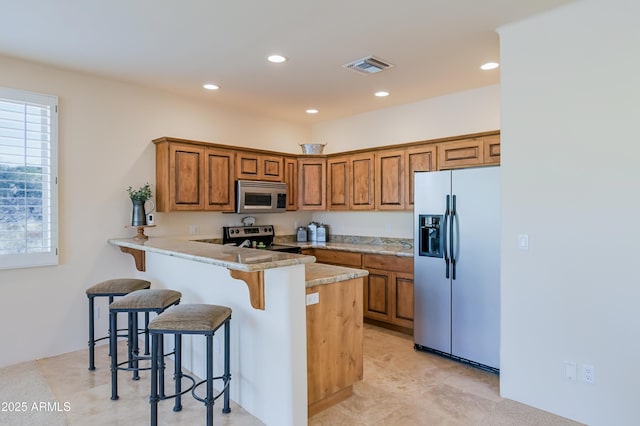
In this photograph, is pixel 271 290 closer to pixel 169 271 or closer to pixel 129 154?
pixel 169 271

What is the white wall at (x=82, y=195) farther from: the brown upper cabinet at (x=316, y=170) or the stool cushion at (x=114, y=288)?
the stool cushion at (x=114, y=288)

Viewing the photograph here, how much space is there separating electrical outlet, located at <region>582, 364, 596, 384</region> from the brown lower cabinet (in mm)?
1824

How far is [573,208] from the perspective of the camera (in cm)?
250

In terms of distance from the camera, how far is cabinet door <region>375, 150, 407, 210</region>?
4586 millimetres

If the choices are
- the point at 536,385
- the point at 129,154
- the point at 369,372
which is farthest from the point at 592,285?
the point at 129,154

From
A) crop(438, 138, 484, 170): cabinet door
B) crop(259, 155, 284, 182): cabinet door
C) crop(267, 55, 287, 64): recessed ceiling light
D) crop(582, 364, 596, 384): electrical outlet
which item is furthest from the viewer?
crop(259, 155, 284, 182): cabinet door

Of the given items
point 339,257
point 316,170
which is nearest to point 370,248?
point 339,257

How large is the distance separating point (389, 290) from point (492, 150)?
1.88 meters

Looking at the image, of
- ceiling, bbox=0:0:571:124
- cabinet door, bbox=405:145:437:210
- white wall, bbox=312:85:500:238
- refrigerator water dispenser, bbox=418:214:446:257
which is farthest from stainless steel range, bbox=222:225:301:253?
refrigerator water dispenser, bbox=418:214:446:257

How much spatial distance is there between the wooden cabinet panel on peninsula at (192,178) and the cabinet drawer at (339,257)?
1361 millimetres

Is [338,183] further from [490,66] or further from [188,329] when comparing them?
[188,329]

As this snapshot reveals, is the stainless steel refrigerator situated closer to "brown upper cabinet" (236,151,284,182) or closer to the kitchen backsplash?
the kitchen backsplash

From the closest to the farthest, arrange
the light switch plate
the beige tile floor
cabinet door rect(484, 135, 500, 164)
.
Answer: the beige tile floor, the light switch plate, cabinet door rect(484, 135, 500, 164)

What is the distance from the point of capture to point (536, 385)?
2.65 meters
